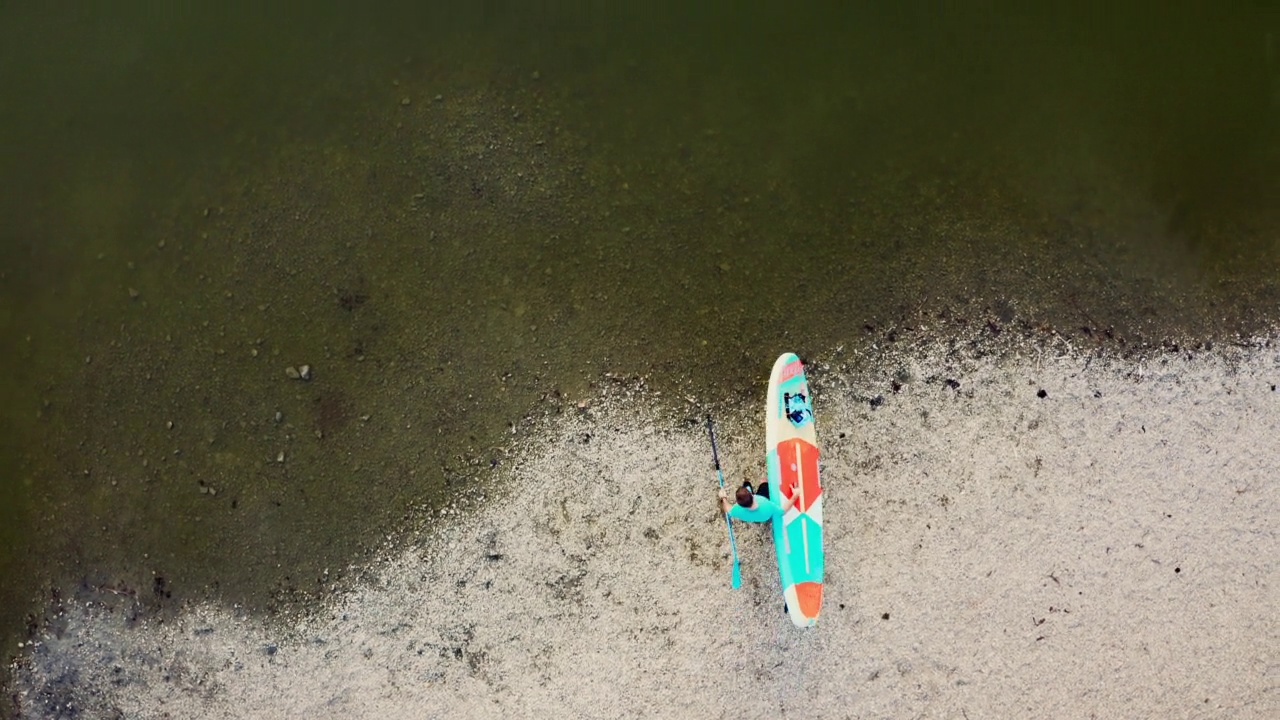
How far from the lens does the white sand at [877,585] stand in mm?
5023

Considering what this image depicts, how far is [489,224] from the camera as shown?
210 inches

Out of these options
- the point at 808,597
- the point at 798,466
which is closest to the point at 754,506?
the point at 798,466

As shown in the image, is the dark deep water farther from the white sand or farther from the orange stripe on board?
the orange stripe on board

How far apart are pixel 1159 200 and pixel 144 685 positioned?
8.73 meters

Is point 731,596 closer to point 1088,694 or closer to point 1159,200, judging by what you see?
Result: point 1088,694

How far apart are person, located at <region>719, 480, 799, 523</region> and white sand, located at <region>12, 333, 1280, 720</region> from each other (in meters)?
0.25

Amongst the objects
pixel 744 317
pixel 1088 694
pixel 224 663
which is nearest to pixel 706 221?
pixel 744 317

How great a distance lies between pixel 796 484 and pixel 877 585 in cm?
102

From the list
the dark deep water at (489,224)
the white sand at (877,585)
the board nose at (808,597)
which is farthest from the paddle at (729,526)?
the board nose at (808,597)

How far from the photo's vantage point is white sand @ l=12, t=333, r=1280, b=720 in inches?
198

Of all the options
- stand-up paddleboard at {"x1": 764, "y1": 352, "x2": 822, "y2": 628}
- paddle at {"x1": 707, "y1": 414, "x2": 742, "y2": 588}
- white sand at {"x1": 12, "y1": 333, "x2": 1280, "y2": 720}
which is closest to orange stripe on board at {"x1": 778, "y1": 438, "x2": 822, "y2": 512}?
stand-up paddleboard at {"x1": 764, "y1": 352, "x2": 822, "y2": 628}

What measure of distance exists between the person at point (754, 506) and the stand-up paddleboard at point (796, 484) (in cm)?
4

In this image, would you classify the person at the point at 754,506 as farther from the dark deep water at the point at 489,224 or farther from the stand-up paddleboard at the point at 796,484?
the dark deep water at the point at 489,224

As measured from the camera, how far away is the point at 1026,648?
5.02 meters
